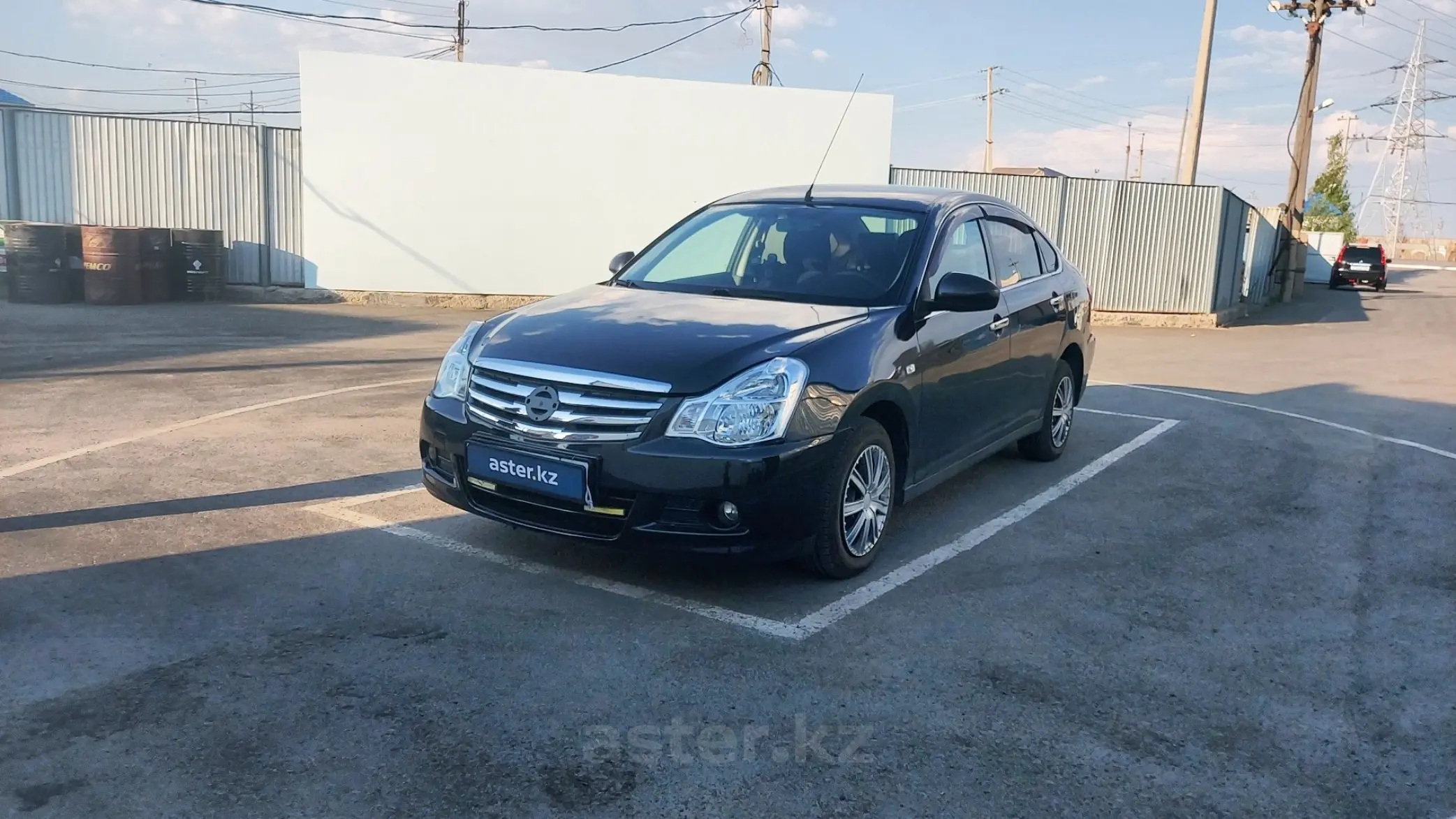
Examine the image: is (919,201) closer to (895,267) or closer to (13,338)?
(895,267)

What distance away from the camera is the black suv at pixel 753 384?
168 inches

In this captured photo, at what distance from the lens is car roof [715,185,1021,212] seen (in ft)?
19.2

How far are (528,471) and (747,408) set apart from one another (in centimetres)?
91

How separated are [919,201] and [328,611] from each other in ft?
11.6

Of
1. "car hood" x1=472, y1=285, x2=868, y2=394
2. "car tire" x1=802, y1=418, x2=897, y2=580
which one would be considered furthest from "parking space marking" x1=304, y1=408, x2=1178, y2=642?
"car hood" x1=472, y1=285, x2=868, y2=394

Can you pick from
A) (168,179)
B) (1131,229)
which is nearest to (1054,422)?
(1131,229)

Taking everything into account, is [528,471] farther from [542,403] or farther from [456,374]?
Answer: [456,374]

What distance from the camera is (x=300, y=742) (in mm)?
3242

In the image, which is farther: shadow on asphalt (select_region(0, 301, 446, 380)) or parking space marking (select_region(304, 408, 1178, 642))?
shadow on asphalt (select_region(0, 301, 446, 380))

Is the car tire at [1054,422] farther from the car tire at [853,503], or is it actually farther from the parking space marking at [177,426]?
the parking space marking at [177,426]

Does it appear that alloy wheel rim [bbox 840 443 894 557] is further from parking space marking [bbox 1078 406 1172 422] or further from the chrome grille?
parking space marking [bbox 1078 406 1172 422]

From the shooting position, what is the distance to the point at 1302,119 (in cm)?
2658

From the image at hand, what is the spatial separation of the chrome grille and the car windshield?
3.97ft

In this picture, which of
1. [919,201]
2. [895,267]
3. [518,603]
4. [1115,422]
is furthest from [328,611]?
[1115,422]
